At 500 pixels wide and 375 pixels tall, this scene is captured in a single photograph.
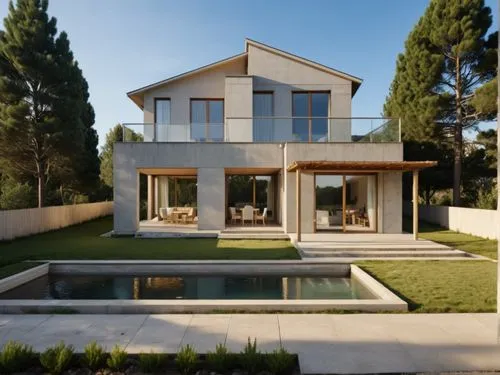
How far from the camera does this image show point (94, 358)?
4.10m

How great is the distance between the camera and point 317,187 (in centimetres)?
1474

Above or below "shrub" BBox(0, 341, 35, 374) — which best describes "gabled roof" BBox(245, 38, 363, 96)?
above

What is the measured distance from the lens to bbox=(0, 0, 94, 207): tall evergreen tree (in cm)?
1833

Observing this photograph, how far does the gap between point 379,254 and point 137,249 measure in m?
7.89

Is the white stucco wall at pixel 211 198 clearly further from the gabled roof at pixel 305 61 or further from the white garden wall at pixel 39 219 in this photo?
the white garden wall at pixel 39 219

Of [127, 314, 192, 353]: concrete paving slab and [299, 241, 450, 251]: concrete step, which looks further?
[299, 241, 450, 251]: concrete step

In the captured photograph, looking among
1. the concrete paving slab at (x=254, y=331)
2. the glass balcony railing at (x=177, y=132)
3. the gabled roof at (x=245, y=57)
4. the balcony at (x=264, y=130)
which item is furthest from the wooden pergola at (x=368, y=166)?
the concrete paving slab at (x=254, y=331)

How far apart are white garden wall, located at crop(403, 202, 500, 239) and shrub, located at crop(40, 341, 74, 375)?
42.3 feet

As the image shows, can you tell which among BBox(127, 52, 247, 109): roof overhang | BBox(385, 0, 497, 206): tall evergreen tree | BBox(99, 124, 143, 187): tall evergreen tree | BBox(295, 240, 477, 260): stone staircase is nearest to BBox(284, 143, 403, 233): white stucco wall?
BBox(295, 240, 477, 260): stone staircase

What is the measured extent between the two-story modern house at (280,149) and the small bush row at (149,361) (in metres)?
9.01

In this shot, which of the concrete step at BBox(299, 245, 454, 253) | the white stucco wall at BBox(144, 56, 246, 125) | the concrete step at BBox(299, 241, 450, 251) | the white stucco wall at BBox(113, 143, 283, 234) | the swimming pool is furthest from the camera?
the white stucco wall at BBox(144, 56, 246, 125)

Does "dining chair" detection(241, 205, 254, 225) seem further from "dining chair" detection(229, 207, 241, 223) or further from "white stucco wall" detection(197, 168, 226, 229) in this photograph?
"white stucco wall" detection(197, 168, 226, 229)

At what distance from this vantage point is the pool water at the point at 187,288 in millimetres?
7656

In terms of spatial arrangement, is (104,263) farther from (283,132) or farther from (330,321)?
(283,132)
